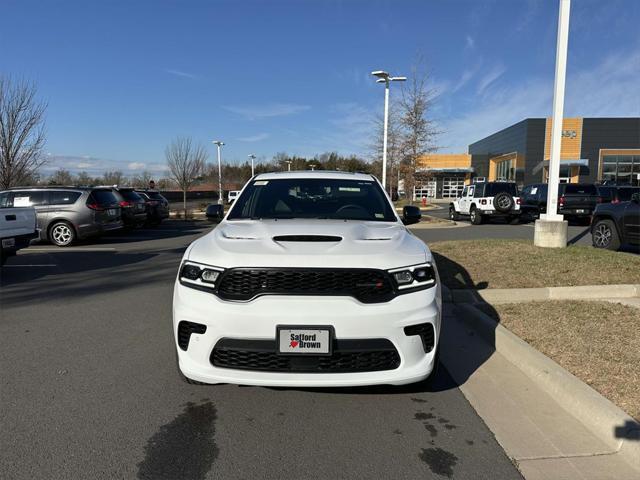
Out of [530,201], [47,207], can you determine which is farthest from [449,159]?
[47,207]

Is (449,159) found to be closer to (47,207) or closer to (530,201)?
(530,201)

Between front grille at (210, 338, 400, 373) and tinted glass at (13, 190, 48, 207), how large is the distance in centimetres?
1260

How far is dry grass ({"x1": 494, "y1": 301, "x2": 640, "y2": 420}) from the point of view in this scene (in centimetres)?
345

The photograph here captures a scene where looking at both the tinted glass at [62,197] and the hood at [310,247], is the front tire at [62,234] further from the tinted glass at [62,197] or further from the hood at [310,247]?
the hood at [310,247]

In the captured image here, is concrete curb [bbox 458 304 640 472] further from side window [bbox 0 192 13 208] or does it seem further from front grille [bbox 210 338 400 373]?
side window [bbox 0 192 13 208]

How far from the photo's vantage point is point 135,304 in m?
6.52

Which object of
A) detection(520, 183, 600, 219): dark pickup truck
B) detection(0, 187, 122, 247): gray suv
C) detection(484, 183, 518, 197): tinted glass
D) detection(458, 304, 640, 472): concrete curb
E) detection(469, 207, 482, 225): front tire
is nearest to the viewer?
detection(458, 304, 640, 472): concrete curb

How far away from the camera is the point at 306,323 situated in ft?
9.82

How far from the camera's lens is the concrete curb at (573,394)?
281 centimetres

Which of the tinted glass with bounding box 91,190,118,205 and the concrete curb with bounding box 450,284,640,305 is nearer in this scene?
the concrete curb with bounding box 450,284,640,305

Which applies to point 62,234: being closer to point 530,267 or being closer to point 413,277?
point 530,267

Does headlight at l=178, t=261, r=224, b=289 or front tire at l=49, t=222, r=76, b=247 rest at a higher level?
headlight at l=178, t=261, r=224, b=289

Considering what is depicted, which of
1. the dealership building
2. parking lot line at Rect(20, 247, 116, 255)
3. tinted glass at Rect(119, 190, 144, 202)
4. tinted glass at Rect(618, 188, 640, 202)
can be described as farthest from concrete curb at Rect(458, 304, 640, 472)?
the dealership building

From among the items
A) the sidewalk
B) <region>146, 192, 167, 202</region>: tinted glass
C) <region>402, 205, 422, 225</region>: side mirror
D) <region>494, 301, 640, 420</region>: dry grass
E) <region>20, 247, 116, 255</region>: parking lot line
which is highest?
<region>402, 205, 422, 225</region>: side mirror
